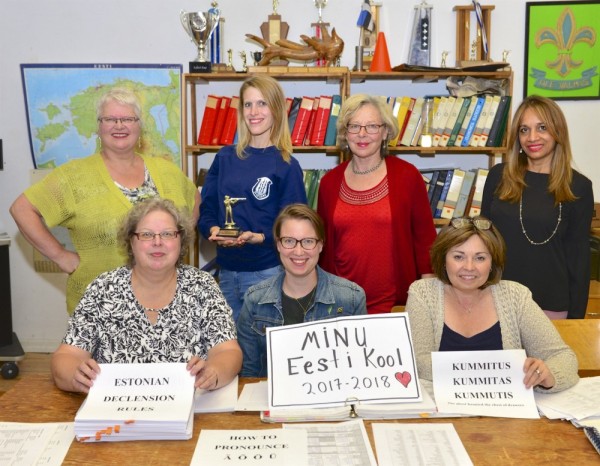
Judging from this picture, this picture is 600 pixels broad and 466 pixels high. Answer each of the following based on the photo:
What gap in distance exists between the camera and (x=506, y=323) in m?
2.14

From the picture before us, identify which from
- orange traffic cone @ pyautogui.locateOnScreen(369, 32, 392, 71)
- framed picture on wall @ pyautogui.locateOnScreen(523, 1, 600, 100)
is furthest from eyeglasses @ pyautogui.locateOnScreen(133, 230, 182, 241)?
framed picture on wall @ pyautogui.locateOnScreen(523, 1, 600, 100)

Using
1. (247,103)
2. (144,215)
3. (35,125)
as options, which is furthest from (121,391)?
(35,125)

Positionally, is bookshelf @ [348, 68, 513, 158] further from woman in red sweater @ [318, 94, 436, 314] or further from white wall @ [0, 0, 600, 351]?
woman in red sweater @ [318, 94, 436, 314]

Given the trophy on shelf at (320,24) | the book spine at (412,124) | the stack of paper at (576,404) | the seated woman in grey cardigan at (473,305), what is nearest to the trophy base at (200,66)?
the trophy on shelf at (320,24)

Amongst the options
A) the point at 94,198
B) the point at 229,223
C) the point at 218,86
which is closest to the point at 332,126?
the point at 218,86

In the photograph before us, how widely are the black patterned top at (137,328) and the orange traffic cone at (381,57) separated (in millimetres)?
2451

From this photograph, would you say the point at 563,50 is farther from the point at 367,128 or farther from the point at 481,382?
the point at 481,382

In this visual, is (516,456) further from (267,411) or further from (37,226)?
(37,226)

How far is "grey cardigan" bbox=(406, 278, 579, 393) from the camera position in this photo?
2.07 m

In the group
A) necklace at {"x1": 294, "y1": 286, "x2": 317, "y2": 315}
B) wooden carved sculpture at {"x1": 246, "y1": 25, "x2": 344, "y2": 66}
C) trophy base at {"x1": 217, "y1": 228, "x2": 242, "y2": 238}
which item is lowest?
necklace at {"x1": 294, "y1": 286, "x2": 317, "y2": 315}

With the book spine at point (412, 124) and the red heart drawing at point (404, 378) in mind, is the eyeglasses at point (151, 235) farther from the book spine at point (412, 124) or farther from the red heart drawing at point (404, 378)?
the book spine at point (412, 124)

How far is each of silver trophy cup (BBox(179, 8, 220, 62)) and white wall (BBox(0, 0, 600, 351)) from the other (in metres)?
0.26

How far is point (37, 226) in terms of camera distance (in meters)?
2.75

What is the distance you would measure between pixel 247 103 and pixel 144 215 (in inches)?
36.1
